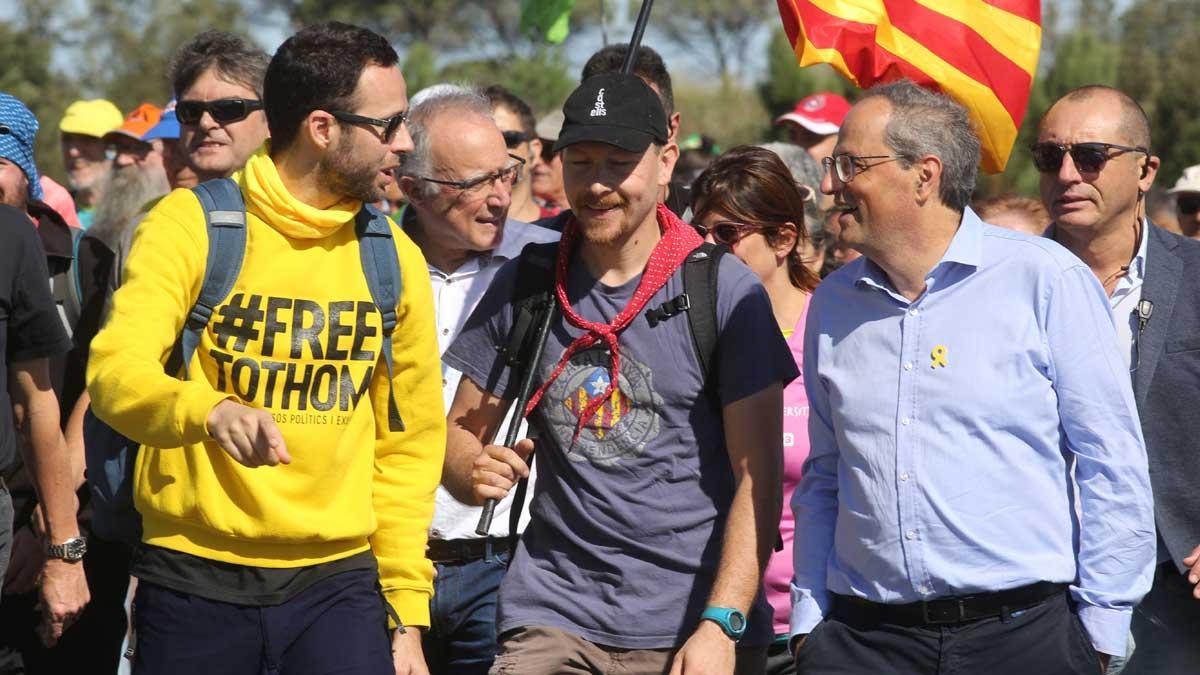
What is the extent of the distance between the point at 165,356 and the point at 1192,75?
93.1 feet

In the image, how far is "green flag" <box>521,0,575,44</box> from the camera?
30.8ft

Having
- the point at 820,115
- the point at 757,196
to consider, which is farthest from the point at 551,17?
the point at 757,196

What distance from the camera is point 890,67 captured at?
5.87 m

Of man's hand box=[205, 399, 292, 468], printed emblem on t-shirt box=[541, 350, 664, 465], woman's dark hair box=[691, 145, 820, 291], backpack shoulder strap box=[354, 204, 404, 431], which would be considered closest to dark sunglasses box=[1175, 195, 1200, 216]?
woman's dark hair box=[691, 145, 820, 291]

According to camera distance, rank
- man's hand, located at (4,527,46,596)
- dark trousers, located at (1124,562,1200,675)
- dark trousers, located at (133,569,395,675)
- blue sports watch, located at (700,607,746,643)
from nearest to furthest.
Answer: dark trousers, located at (133,569,395,675) → blue sports watch, located at (700,607,746,643) → dark trousers, located at (1124,562,1200,675) → man's hand, located at (4,527,46,596)

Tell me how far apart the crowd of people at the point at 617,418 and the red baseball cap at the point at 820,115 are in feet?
17.6

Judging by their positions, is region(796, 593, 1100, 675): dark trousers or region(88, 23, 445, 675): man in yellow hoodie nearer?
region(88, 23, 445, 675): man in yellow hoodie

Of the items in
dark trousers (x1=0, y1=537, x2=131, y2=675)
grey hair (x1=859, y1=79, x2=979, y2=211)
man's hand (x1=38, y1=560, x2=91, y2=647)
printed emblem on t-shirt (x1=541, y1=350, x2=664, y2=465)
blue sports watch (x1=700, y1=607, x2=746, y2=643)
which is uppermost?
grey hair (x1=859, y1=79, x2=979, y2=211)

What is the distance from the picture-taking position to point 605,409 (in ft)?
14.9

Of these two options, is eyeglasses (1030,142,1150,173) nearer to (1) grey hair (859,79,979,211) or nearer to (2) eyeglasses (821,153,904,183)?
(1) grey hair (859,79,979,211)

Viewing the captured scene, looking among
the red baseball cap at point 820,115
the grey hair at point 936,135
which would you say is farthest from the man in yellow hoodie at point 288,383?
the red baseball cap at point 820,115

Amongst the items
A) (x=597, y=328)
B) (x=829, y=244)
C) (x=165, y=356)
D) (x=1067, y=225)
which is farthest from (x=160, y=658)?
(x=829, y=244)

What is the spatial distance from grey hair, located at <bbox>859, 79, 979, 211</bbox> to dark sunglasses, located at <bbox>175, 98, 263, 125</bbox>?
8.21 feet

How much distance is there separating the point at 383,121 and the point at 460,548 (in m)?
2.00
